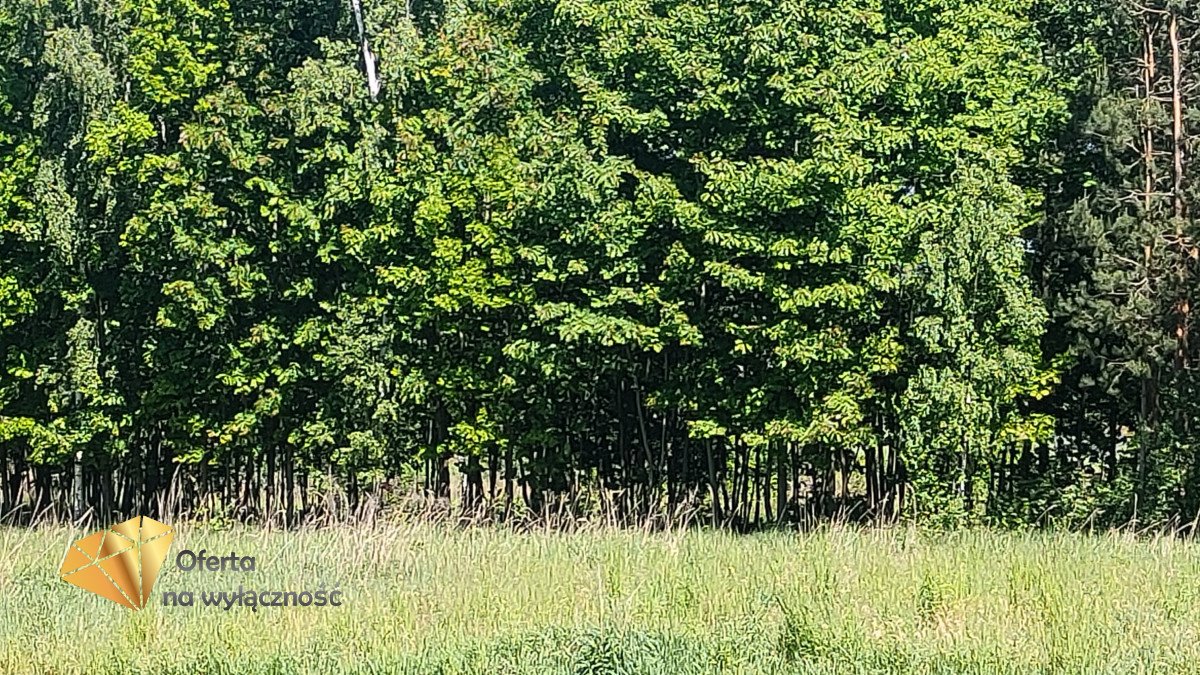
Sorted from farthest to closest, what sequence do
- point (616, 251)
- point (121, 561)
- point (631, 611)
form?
point (616, 251), point (121, 561), point (631, 611)

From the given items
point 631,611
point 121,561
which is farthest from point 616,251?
point 631,611

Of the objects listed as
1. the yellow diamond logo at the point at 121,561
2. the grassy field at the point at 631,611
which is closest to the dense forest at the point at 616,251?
the grassy field at the point at 631,611

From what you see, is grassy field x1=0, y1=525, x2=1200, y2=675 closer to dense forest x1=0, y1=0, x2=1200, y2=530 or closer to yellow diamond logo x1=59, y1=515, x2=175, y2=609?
yellow diamond logo x1=59, y1=515, x2=175, y2=609

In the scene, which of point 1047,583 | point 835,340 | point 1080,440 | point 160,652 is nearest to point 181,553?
point 160,652

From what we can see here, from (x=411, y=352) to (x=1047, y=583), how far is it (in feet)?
47.0

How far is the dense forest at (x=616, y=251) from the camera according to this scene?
1902 centimetres

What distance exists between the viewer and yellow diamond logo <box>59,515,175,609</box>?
1012cm

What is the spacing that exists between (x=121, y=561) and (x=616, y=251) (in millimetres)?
10228

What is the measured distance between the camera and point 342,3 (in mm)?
24312

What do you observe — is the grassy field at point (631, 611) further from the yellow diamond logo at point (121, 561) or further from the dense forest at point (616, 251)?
the dense forest at point (616, 251)

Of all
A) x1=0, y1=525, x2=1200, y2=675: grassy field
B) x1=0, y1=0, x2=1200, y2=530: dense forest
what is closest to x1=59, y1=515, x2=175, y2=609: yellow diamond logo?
x1=0, y1=525, x2=1200, y2=675: grassy field

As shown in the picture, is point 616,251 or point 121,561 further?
point 616,251

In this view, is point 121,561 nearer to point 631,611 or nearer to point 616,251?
point 631,611

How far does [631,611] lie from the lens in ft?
30.6
